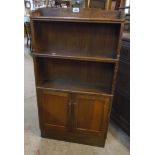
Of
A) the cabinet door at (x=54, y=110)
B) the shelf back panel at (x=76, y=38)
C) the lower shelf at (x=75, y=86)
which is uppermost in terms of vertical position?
the shelf back panel at (x=76, y=38)

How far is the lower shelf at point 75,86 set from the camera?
1616 millimetres

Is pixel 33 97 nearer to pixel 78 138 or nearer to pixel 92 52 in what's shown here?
pixel 78 138

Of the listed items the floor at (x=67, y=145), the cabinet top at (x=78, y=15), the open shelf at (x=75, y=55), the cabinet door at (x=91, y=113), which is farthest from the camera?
the floor at (x=67, y=145)

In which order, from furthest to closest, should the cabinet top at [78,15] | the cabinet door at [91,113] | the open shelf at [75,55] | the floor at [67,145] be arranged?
the floor at [67,145] < the cabinet door at [91,113] < the open shelf at [75,55] < the cabinet top at [78,15]

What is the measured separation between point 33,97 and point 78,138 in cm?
128

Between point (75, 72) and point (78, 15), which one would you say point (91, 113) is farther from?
point (78, 15)

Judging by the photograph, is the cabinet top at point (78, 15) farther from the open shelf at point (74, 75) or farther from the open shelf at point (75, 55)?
the open shelf at point (74, 75)

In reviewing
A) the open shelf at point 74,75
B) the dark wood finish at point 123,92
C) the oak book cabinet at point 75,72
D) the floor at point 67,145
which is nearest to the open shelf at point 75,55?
the oak book cabinet at point 75,72

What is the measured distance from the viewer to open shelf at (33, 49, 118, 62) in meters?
1.45

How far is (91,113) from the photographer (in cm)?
167

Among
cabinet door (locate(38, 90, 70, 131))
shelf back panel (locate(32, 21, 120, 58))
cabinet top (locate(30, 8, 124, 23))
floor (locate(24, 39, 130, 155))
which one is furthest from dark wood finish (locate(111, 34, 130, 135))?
cabinet door (locate(38, 90, 70, 131))

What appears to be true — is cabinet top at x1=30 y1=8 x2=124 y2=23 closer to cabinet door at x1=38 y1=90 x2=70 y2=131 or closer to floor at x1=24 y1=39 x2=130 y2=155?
cabinet door at x1=38 y1=90 x2=70 y2=131
